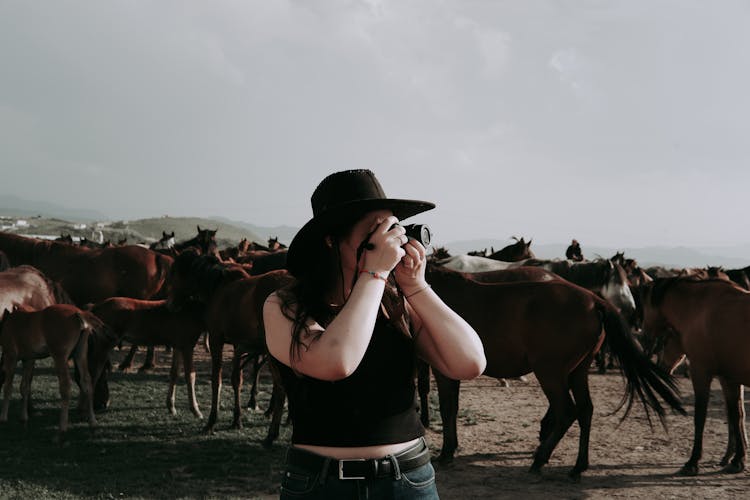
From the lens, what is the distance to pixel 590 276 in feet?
43.0

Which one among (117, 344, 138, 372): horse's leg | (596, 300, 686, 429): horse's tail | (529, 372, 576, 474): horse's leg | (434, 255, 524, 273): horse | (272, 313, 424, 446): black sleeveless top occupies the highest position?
(434, 255, 524, 273): horse

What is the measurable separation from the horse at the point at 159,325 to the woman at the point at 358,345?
714 cm

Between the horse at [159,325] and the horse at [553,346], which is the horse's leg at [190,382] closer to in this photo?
the horse at [159,325]

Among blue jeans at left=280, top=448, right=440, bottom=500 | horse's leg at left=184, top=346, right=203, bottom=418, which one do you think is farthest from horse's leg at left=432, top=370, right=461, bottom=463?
blue jeans at left=280, top=448, right=440, bottom=500

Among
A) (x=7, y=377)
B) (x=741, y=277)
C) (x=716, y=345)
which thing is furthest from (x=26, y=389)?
(x=741, y=277)

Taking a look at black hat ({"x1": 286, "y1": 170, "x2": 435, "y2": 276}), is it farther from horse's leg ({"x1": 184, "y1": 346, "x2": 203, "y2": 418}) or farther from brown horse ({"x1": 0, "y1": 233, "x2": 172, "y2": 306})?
brown horse ({"x1": 0, "y1": 233, "x2": 172, "y2": 306})

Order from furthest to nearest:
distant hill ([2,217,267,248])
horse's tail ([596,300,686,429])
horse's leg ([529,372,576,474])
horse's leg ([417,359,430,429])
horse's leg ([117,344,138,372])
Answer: distant hill ([2,217,267,248]) < horse's leg ([117,344,138,372]) < horse's leg ([417,359,430,429]) < horse's leg ([529,372,576,474]) < horse's tail ([596,300,686,429])

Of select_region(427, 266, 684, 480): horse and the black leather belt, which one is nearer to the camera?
the black leather belt

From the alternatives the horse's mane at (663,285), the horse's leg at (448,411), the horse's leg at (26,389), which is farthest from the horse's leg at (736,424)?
the horse's leg at (26,389)

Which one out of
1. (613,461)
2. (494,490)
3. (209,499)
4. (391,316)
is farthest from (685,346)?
(391,316)

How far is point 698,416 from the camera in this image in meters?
6.92

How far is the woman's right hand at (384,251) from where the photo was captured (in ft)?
6.03

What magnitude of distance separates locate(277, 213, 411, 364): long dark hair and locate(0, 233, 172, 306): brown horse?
11646 millimetres

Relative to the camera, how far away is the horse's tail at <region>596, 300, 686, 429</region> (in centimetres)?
593
